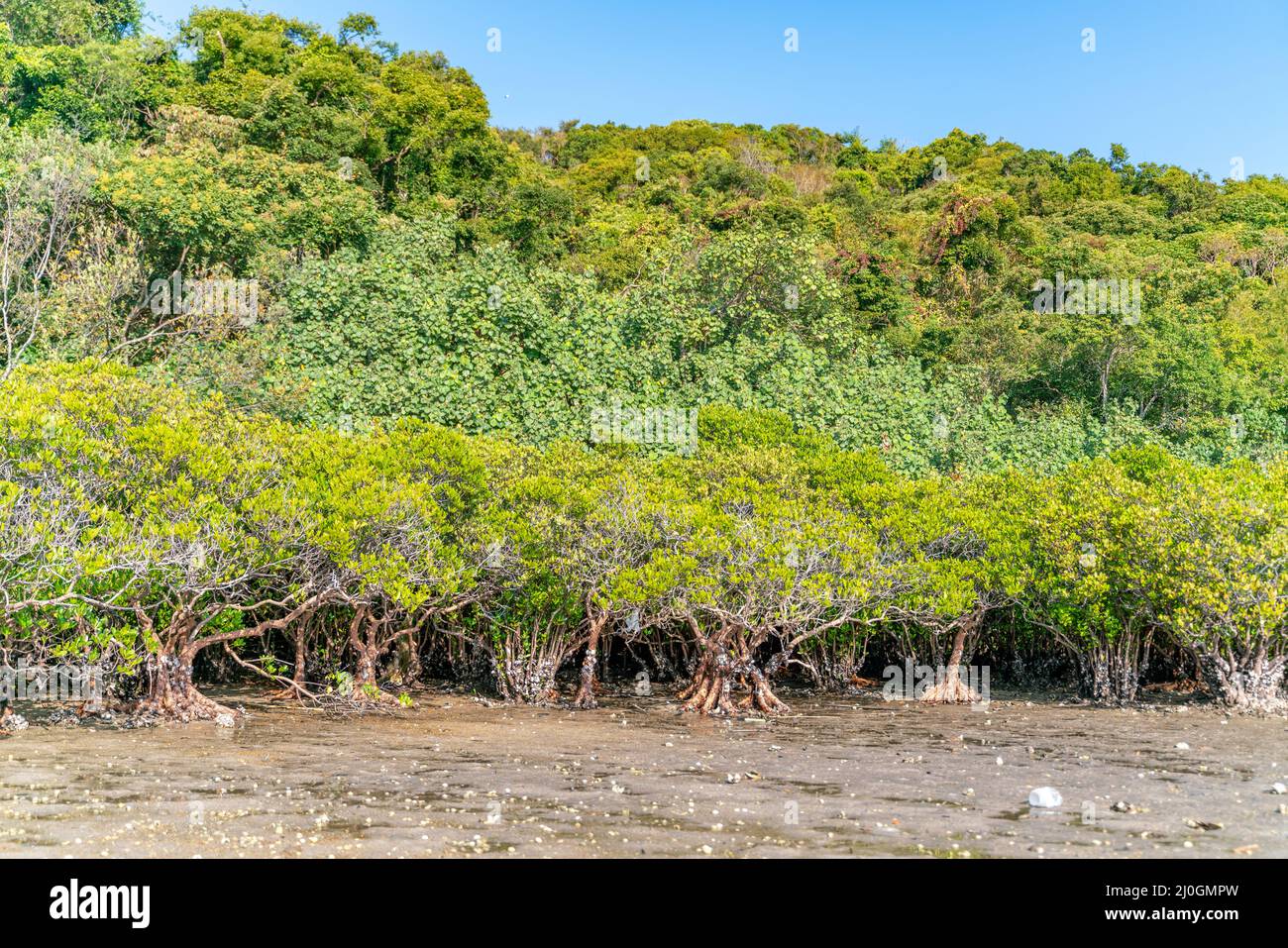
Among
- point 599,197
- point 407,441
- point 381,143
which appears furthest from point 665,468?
point 599,197

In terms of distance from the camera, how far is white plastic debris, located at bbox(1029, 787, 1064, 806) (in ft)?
48.6

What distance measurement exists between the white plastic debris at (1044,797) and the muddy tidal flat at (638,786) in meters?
0.14

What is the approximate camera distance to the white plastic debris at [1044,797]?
14.8 m

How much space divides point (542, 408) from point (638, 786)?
1954cm

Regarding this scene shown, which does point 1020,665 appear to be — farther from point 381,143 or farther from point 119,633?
point 381,143

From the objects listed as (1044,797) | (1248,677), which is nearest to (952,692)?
(1248,677)

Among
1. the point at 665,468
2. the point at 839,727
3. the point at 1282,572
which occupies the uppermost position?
the point at 665,468

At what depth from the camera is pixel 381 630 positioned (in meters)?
25.0

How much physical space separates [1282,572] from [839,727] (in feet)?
30.3

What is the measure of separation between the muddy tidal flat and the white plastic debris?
139 millimetres

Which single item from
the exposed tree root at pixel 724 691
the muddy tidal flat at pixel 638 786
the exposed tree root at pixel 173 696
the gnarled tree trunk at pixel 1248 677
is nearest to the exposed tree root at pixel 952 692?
the muddy tidal flat at pixel 638 786

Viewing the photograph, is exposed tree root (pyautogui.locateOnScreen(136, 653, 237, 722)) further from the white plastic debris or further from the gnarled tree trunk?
the gnarled tree trunk

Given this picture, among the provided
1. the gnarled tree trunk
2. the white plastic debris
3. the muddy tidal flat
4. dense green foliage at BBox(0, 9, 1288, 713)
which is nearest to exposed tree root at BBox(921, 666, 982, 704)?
dense green foliage at BBox(0, 9, 1288, 713)

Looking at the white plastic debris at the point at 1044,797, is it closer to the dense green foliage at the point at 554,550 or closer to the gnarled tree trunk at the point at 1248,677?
the dense green foliage at the point at 554,550
